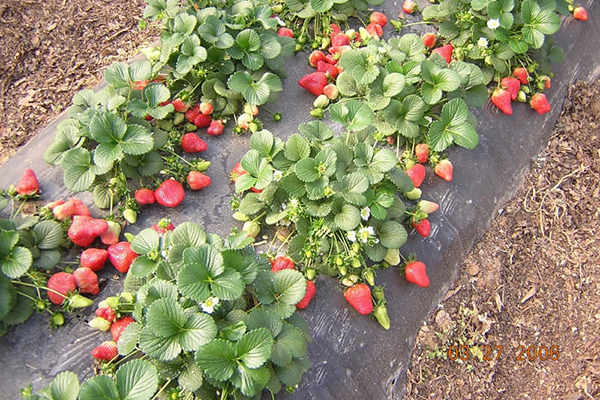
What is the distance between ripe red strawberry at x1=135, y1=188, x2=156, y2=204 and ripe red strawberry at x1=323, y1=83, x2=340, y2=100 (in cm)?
99

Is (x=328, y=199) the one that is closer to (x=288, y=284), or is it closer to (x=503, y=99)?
(x=288, y=284)

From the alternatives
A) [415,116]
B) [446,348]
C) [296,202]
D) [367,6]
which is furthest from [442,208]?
[367,6]

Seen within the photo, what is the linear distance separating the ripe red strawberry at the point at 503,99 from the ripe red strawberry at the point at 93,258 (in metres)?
2.08

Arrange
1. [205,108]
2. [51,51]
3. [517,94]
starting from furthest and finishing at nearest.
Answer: [51,51]
[517,94]
[205,108]

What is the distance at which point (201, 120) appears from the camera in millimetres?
2523

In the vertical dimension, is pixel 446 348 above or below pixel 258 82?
below

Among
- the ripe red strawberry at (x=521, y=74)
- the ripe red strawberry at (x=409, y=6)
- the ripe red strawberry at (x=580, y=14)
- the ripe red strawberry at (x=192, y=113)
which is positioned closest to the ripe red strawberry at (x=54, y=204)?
the ripe red strawberry at (x=192, y=113)

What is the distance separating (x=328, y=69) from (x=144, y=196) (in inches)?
44.7

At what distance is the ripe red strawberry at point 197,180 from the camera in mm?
2328

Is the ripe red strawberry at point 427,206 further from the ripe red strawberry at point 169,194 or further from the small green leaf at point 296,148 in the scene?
the ripe red strawberry at point 169,194

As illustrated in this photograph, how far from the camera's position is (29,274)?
1.91 m

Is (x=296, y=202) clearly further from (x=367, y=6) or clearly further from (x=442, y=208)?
(x=367, y=6)

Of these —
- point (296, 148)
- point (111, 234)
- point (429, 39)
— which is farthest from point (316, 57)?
point (111, 234)

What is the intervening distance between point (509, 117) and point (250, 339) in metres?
2.04
